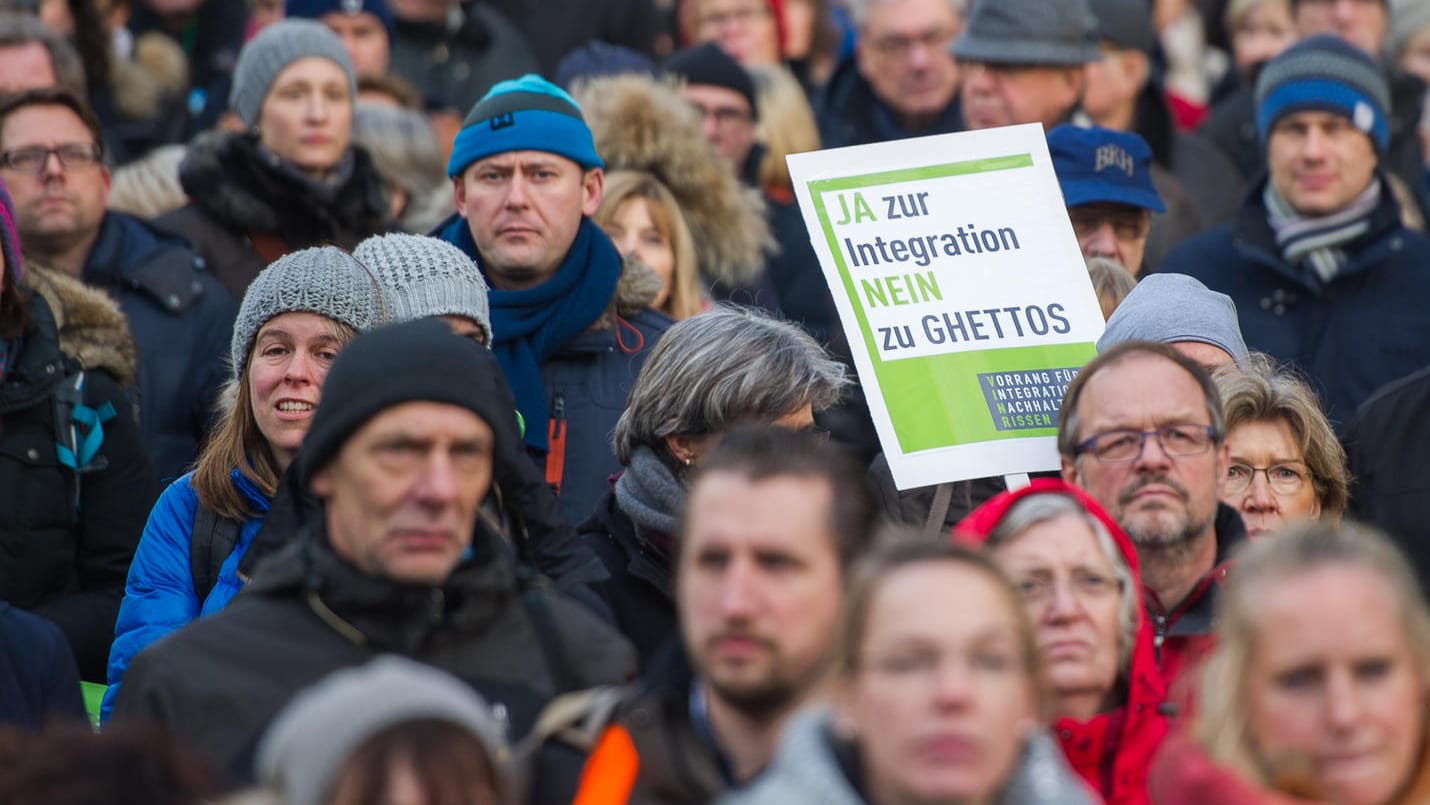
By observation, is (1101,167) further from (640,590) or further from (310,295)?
(310,295)

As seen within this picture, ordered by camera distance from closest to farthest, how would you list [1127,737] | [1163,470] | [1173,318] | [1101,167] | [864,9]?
[1127,737]
[1163,470]
[1173,318]
[1101,167]
[864,9]

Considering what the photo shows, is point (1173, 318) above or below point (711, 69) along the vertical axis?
below

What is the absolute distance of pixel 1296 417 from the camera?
21.7 ft

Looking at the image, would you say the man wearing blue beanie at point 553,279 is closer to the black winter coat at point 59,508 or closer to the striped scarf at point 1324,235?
the black winter coat at point 59,508

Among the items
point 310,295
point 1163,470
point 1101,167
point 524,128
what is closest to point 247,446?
point 310,295

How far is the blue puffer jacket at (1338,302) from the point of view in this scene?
8.27m

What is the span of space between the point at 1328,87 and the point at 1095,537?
152 inches

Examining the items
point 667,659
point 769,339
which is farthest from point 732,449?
point 769,339

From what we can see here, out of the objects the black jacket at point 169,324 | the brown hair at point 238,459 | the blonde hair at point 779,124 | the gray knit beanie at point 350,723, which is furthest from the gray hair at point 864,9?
the gray knit beanie at point 350,723

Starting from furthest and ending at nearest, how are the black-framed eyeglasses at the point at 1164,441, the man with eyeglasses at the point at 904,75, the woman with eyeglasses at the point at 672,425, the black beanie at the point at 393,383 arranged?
the man with eyeglasses at the point at 904,75
the woman with eyeglasses at the point at 672,425
the black-framed eyeglasses at the point at 1164,441
the black beanie at the point at 393,383

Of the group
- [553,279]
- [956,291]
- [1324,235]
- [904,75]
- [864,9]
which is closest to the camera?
[956,291]

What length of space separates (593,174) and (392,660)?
3.32 meters

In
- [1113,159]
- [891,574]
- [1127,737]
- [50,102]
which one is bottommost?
[1127,737]

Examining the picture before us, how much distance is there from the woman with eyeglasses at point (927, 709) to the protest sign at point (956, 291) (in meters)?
1.94
